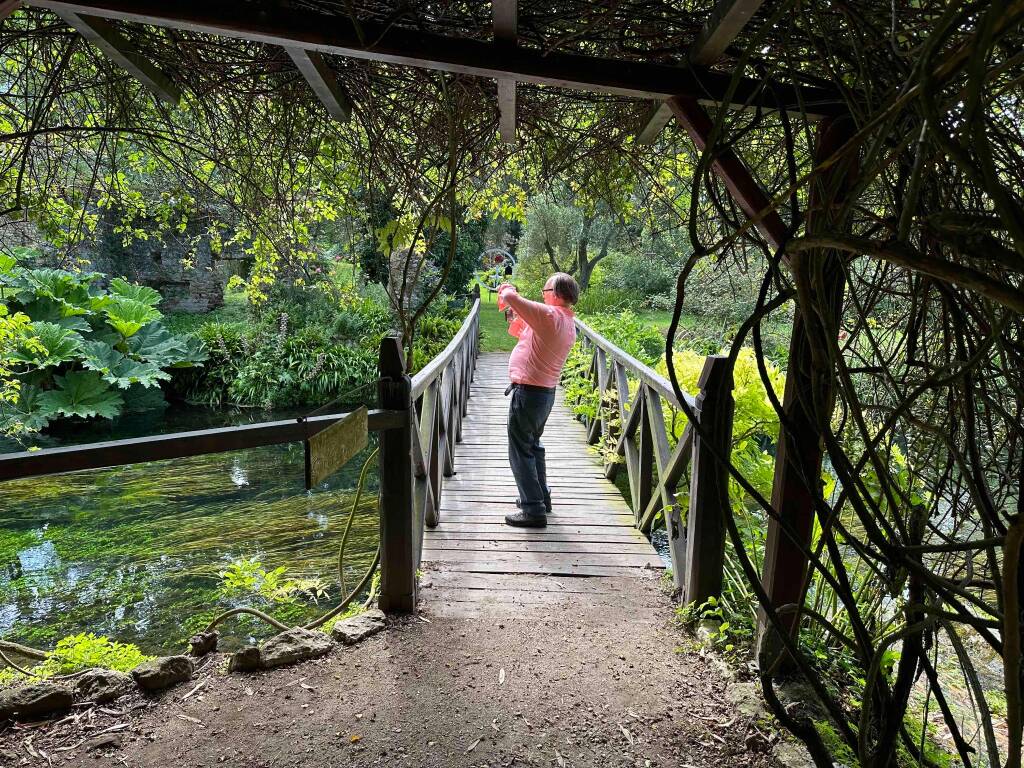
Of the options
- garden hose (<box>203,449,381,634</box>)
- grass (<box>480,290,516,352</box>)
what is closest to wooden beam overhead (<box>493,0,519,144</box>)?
garden hose (<box>203,449,381,634</box>)

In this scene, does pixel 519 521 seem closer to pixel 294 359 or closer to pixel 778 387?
pixel 778 387

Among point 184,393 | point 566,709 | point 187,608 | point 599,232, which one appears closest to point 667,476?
point 566,709

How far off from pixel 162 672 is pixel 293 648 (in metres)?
0.41

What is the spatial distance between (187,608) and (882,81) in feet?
16.1

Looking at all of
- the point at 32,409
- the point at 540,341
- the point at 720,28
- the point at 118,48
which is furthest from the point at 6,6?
the point at 32,409

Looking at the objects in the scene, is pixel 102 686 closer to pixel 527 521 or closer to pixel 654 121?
pixel 527 521

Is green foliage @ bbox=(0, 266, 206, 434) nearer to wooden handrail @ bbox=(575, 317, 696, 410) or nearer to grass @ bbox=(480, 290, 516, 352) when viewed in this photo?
grass @ bbox=(480, 290, 516, 352)

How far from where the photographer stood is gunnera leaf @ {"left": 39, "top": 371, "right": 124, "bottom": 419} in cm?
996

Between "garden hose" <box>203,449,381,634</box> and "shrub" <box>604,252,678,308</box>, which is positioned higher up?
"shrub" <box>604,252,678,308</box>

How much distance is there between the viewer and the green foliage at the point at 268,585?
3.77m

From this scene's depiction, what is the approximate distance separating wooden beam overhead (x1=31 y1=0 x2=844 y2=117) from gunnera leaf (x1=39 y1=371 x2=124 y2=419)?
10.4m

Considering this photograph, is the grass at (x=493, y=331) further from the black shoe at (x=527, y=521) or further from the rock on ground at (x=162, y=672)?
the rock on ground at (x=162, y=672)

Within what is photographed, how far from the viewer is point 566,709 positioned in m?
2.00

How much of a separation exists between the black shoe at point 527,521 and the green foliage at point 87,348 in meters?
8.48
